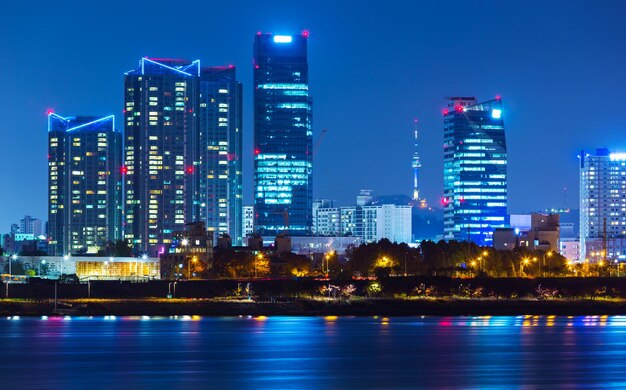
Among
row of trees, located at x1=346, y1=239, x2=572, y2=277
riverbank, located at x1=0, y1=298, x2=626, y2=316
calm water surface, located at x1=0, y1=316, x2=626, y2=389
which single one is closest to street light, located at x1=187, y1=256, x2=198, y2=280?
row of trees, located at x1=346, y1=239, x2=572, y2=277

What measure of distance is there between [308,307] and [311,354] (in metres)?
50.8

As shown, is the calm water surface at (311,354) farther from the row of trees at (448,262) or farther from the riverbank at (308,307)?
the row of trees at (448,262)

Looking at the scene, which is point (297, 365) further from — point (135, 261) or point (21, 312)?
point (135, 261)

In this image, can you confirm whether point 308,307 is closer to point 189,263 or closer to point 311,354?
point 189,263

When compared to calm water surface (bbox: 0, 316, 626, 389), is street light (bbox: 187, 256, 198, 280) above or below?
above

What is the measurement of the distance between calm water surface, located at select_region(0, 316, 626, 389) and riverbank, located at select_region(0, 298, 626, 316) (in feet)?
48.6

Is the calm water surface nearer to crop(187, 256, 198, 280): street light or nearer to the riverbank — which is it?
the riverbank

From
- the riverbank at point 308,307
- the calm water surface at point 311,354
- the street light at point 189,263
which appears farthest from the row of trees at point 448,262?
the calm water surface at point 311,354

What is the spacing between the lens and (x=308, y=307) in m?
128

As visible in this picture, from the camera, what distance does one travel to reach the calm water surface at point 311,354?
6356 cm

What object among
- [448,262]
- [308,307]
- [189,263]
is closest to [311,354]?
[308,307]

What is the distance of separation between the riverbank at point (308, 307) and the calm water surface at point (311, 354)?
14.8 m

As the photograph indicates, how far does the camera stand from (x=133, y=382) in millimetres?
62312

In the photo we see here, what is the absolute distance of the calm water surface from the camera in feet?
209
